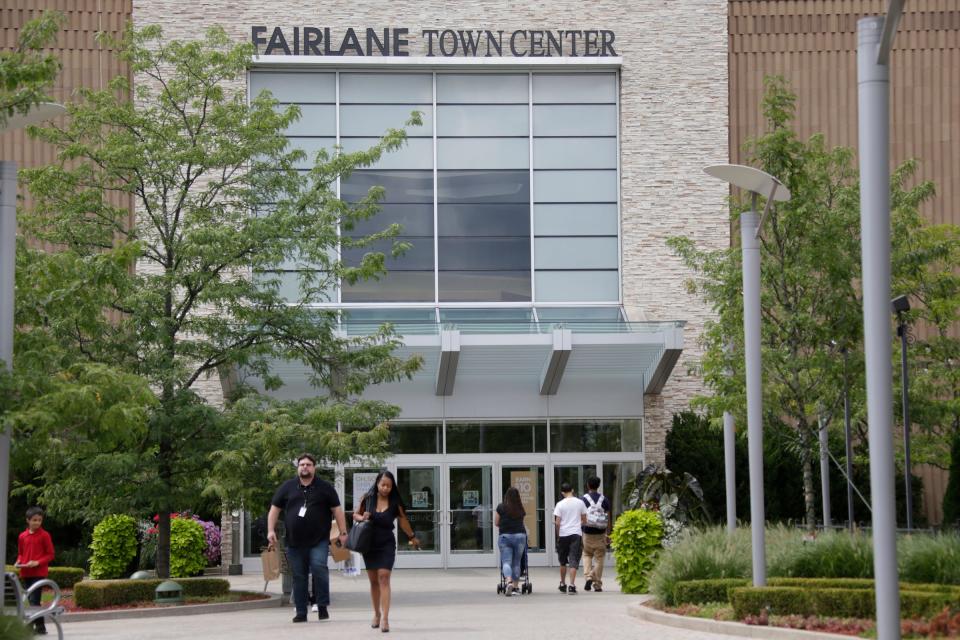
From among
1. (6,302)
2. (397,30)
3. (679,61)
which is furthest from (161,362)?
(679,61)

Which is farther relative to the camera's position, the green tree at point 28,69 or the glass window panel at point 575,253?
the glass window panel at point 575,253

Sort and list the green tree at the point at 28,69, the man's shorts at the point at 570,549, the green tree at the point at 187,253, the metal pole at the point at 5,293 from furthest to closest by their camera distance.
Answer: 1. the man's shorts at the point at 570,549
2. the green tree at the point at 187,253
3. the metal pole at the point at 5,293
4. the green tree at the point at 28,69

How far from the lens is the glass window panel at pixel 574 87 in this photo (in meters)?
34.5

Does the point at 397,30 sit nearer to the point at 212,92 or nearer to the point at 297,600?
the point at 212,92

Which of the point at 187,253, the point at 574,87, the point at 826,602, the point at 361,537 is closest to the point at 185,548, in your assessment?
the point at 187,253

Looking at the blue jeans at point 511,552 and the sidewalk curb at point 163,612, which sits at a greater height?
the blue jeans at point 511,552

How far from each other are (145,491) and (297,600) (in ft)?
17.6

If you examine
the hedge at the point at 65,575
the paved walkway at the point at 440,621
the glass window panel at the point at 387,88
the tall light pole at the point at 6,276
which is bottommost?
the hedge at the point at 65,575

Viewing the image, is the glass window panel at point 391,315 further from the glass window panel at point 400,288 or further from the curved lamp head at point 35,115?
the curved lamp head at point 35,115

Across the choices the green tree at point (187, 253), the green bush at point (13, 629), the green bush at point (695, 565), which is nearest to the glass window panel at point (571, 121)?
the green tree at point (187, 253)

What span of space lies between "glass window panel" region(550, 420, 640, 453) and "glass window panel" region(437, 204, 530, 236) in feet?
15.7

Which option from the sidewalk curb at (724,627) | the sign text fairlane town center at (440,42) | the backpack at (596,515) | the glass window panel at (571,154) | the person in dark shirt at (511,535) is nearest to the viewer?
the sidewalk curb at (724,627)

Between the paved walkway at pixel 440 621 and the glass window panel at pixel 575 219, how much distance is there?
11949mm

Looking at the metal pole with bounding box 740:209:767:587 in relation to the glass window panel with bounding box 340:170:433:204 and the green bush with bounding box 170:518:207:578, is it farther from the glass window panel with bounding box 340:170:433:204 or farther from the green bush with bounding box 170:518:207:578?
the glass window panel with bounding box 340:170:433:204
